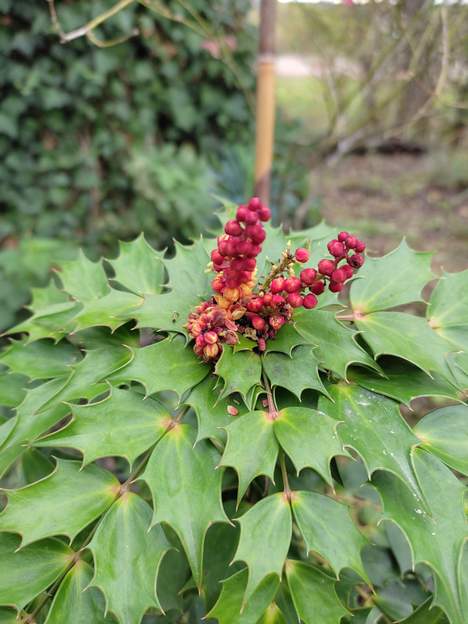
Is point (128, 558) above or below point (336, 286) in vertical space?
below

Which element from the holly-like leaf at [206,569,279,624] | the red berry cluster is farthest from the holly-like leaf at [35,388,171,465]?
the holly-like leaf at [206,569,279,624]

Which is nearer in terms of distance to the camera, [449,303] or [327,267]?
[327,267]

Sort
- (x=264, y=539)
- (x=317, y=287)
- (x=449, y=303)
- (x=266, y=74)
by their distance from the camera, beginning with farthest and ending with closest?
1. (x=266, y=74)
2. (x=449, y=303)
3. (x=317, y=287)
4. (x=264, y=539)

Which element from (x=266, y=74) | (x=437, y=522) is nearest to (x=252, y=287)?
(x=437, y=522)

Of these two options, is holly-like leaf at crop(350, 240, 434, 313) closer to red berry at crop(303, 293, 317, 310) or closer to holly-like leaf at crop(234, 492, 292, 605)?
red berry at crop(303, 293, 317, 310)

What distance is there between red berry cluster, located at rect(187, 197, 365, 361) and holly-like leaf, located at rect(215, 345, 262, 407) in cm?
2

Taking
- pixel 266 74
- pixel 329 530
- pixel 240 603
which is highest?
pixel 266 74

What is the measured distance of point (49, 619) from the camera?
69cm

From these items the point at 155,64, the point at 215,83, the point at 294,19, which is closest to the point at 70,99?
the point at 155,64

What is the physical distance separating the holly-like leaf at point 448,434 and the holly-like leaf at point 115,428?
34 cm

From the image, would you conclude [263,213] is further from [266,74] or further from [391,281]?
[266,74]

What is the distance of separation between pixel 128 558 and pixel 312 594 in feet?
0.75

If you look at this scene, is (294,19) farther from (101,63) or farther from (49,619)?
(49,619)

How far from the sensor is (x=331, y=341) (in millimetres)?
772
